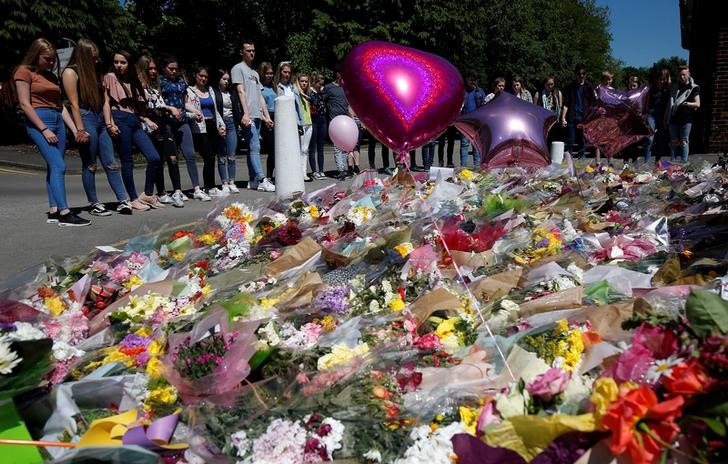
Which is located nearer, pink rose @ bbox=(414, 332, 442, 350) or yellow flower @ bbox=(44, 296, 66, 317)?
pink rose @ bbox=(414, 332, 442, 350)

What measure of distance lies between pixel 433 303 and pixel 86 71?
463 centimetres

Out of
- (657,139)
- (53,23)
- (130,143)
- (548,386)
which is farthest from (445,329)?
(53,23)

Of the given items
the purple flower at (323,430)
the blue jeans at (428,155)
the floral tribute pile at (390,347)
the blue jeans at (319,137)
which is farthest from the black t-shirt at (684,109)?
the purple flower at (323,430)

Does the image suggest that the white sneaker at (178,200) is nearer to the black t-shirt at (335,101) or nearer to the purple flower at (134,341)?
the black t-shirt at (335,101)

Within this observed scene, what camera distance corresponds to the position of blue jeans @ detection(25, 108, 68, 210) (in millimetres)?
5238

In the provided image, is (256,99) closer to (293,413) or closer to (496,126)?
(496,126)

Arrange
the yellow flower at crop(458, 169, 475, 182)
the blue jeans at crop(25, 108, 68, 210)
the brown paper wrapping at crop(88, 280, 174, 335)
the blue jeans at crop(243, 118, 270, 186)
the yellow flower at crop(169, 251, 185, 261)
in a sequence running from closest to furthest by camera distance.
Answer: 1. the brown paper wrapping at crop(88, 280, 174, 335)
2. the yellow flower at crop(169, 251, 185, 261)
3. the blue jeans at crop(25, 108, 68, 210)
4. the yellow flower at crop(458, 169, 475, 182)
5. the blue jeans at crop(243, 118, 270, 186)

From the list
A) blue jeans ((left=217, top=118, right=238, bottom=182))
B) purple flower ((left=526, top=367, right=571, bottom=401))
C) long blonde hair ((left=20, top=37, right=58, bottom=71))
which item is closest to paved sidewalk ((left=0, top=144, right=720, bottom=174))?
blue jeans ((left=217, top=118, right=238, bottom=182))

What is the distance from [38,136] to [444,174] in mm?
3833

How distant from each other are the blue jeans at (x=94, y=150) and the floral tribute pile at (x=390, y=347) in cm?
227

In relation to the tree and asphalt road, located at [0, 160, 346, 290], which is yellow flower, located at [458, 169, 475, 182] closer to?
asphalt road, located at [0, 160, 346, 290]

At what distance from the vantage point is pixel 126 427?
1815 mm

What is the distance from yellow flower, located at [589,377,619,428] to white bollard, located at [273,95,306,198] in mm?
5217

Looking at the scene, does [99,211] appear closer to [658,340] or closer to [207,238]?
[207,238]
